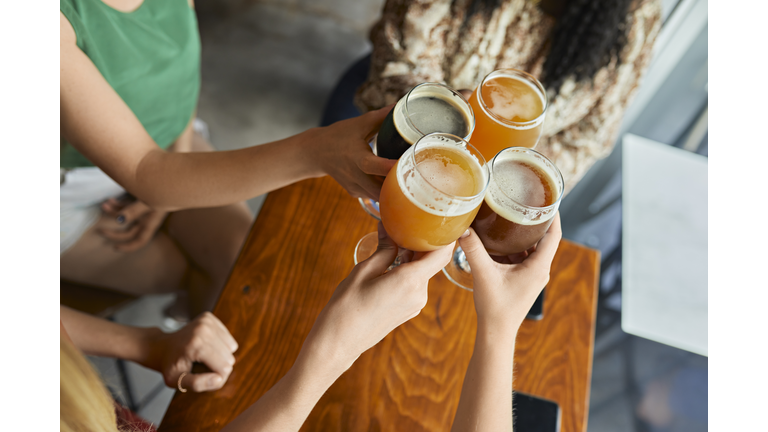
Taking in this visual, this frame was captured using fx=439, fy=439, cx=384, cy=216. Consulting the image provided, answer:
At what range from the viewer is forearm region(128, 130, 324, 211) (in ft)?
3.62

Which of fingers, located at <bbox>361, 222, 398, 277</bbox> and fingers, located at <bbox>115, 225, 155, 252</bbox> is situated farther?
fingers, located at <bbox>115, 225, 155, 252</bbox>

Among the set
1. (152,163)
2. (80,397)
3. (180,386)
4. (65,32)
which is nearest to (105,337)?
(180,386)

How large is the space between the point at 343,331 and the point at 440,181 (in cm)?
34

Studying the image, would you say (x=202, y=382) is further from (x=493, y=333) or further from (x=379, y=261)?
(x=493, y=333)

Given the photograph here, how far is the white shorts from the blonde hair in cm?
88

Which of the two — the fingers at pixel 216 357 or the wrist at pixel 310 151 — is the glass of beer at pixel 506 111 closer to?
the wrist at pixel 310 151

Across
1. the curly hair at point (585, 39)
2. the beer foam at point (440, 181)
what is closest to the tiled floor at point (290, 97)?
the curly hair at point (585, 39)

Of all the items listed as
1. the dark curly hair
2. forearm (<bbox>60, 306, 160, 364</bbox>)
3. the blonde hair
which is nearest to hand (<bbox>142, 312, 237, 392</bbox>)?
forearm (<bbox>60, 306, 160, 364</bbox>)

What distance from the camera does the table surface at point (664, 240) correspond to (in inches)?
70.9

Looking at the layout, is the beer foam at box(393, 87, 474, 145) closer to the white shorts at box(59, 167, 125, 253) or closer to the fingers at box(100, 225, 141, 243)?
the white shorts at box(59, 167, 125, 253)

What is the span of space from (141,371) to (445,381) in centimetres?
160

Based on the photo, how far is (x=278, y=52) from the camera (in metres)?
3.21

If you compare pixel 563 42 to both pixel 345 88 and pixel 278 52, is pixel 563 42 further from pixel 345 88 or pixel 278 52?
pixel 278 52
